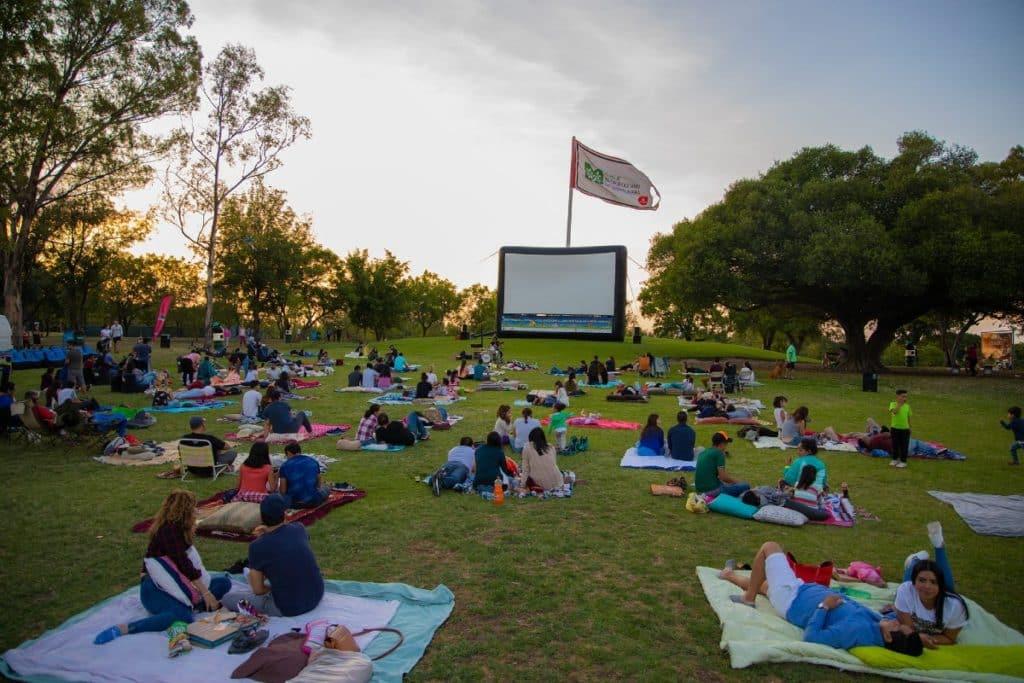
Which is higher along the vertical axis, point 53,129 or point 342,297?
point 53,129

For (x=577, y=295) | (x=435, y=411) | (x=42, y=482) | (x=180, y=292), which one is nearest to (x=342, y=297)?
(x=180, y=292)

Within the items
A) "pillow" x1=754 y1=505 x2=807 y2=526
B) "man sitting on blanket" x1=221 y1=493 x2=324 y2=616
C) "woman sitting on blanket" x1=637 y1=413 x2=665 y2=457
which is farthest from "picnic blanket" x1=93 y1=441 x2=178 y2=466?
"pillow" x1=754 y1=505 x2=807 y2=526

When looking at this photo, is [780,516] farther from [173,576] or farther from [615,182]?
[615,182]

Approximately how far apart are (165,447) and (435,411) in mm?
5832

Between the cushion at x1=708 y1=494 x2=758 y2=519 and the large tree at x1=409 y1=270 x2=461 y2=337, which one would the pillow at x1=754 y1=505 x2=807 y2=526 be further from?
the large tree at x1=409 y1=270 x2=461 y2=337

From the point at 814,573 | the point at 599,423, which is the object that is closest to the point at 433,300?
the point at 599,423

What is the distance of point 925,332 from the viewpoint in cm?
5556

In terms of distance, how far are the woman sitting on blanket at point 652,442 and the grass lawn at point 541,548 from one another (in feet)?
1.88

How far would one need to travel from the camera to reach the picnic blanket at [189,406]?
17.5 m

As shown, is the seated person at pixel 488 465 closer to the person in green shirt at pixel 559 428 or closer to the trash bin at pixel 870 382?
the person in green shirt at pixel 559 428

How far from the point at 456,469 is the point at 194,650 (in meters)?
5.34

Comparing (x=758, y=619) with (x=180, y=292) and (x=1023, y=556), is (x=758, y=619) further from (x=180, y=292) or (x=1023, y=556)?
(x=180, y=292)

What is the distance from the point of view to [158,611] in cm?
545

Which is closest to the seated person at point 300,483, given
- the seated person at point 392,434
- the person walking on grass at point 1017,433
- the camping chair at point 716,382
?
the seated person at point 392,434
